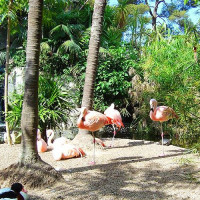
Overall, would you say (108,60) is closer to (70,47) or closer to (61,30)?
(70,47)

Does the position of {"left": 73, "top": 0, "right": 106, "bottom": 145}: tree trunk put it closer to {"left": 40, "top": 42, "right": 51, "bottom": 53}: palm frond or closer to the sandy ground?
the sandy ground

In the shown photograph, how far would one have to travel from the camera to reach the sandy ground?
354 centimetres

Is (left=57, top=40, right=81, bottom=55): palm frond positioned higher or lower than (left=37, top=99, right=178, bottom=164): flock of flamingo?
higher

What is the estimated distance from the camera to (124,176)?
4.37 metres

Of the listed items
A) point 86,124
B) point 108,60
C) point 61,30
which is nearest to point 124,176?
point 86,124

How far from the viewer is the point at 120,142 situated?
7.95 metres

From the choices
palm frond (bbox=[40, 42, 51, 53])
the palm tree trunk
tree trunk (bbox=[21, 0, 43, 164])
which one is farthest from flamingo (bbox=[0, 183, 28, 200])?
palm frond (bbox=[40, 42, 51, 53])

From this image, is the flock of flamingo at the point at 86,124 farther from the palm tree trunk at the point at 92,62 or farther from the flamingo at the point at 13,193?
the flamingo at the point at 13,193

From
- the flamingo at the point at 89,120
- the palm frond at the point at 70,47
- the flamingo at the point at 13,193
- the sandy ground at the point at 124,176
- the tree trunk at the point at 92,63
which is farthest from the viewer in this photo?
the palm frond at the point at 70,47

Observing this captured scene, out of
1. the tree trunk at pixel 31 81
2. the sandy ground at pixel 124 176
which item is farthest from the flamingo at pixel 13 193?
the tree trunk at pixel 31 81

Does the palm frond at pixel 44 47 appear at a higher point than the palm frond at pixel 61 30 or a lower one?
lower

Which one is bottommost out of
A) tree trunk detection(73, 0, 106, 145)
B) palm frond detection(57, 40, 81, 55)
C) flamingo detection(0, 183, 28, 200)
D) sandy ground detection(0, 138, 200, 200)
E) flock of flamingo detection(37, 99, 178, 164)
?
sandy ground detection(0, 138, 200, 200)

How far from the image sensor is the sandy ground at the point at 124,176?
11.6 feet

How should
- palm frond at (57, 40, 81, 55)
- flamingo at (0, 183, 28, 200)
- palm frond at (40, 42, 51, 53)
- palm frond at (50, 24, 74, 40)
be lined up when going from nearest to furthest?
flamingo at (0, 183, 28, 200)
palm frond at (57, 40, 81, 55)
palm frond at (40, 42, 51, 53)
palm frond at (50, 24, 74, 40)
